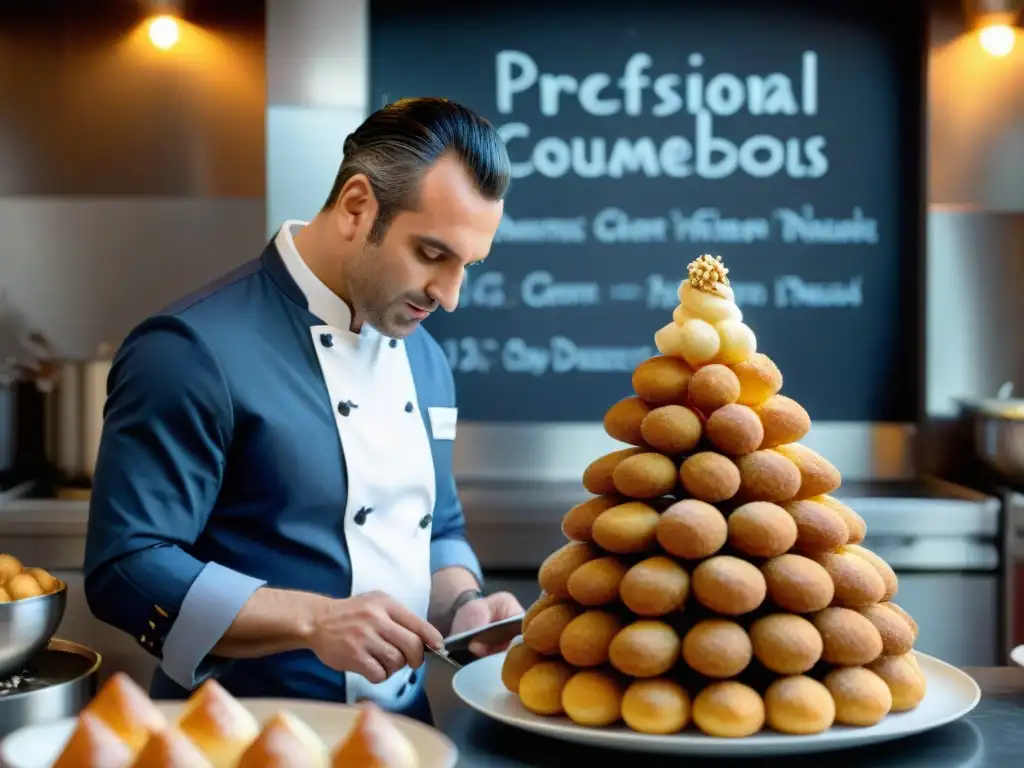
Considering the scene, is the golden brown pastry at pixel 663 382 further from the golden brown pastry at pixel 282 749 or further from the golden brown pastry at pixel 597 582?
the golden brown pastry at pixel 282 749

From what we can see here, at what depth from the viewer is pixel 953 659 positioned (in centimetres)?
299

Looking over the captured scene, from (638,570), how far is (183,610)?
527 mm

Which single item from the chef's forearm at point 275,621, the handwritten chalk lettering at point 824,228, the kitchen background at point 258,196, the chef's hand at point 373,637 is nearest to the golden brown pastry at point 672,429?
the chef's hand at point 373,637

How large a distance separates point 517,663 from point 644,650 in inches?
6.2

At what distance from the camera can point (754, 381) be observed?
124cm

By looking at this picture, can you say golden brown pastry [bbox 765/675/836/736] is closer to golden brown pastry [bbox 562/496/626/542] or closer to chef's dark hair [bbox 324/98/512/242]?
golden brown pastry [bbox 562/496/626/542]

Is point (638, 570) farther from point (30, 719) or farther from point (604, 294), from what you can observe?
point (604, 294)

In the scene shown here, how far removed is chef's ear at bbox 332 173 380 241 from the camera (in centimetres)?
156

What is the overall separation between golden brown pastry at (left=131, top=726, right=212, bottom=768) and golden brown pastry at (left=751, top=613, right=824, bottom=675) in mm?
507

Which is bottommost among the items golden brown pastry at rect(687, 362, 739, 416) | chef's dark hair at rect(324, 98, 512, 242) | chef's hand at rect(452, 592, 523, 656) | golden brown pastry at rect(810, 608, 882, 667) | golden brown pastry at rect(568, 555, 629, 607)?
chef's hand at rect(452, 592, 523, 656)

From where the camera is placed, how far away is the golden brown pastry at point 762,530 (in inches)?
45.4

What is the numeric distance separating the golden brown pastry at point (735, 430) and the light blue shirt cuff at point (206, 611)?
55 cm

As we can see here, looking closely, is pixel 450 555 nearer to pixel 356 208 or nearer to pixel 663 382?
pixel 356 208

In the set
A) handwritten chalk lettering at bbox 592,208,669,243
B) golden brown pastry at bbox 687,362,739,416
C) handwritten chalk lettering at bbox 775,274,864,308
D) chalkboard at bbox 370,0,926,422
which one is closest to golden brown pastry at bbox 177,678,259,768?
golden brown pastry at bbox 687,362,739,416
